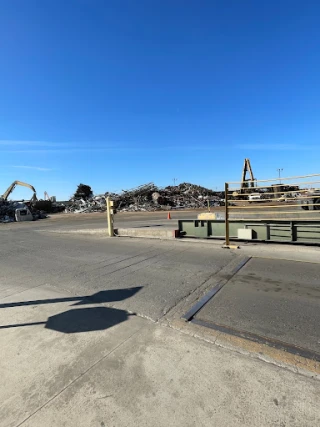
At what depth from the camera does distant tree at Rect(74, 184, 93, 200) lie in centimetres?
4813

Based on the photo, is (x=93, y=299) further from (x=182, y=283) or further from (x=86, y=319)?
(x=182, y=283)

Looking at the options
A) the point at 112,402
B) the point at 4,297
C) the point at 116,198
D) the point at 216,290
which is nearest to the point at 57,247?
the point at 4,297

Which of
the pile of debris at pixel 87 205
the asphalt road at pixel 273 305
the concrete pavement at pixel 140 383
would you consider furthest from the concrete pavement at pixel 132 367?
the pile of debris at pixel 87 205

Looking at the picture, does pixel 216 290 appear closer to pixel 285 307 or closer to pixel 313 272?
pixel 285 307

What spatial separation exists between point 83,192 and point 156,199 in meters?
20.4

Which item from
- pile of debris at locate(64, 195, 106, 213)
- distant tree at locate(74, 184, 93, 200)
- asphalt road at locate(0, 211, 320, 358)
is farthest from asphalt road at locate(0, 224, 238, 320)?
distant tree at locate(74, 184, 93, 200)

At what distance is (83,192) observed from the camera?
1932 inches

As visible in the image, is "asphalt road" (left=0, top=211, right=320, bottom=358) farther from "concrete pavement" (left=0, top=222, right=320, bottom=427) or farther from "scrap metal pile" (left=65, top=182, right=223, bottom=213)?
"scrap metal pile" (left=65, top=182, right=223, bottom=213)

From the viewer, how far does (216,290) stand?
4.49 m

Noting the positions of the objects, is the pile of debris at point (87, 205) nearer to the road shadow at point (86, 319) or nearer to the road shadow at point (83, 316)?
the road shadow at point (83, 316)

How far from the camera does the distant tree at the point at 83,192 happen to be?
48.1m

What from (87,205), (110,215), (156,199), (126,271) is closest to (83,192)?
(87,205)

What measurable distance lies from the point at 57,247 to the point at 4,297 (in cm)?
543

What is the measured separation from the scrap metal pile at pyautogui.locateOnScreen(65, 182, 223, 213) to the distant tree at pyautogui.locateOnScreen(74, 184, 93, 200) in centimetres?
652
